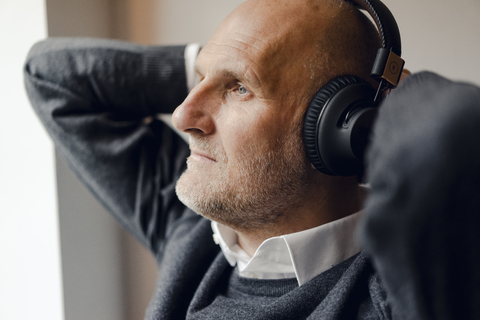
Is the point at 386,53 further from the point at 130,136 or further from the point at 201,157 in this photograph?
the point at 130,136

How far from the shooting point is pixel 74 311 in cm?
129

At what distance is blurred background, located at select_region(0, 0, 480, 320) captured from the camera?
1.20m

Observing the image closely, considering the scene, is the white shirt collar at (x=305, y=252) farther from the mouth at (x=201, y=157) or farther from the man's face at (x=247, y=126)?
the mouth at (x=201, y=157)

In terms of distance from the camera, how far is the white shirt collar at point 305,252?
2.44 ft

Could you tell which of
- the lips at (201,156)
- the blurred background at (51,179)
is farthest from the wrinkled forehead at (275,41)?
the blurred background at (51,179)

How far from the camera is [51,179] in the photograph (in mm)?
1216

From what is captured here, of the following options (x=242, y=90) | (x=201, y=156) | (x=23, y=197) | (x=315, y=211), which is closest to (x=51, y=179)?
(x=23, y=197)

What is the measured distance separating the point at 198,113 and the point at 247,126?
0.12 meters

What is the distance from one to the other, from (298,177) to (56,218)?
89cm

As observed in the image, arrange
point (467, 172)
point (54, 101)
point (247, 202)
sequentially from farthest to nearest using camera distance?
point (54, 101), point (247, 202), point (467, 172)

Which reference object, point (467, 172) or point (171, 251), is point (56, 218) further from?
point (467, 172)

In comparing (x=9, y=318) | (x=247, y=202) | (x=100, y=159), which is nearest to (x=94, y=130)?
(x=100, y=159)

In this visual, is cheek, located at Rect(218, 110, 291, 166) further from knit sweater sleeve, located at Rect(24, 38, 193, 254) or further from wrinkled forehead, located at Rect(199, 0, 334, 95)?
knit sweater sleeve, located at Rect(24, 38, 193, 254)

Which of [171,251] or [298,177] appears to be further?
[171,251]
